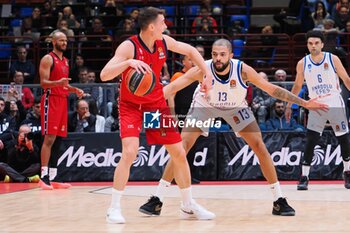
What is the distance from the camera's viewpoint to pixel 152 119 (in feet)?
25.3

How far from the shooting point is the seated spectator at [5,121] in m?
14.1

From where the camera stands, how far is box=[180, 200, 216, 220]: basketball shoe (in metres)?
7.83

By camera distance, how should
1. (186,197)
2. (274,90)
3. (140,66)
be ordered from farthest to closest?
(274,90) < (186,197) < (140,66)

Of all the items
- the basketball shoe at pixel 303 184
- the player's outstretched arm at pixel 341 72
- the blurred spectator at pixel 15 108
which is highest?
the player's outstretched arm at pixel 341 72

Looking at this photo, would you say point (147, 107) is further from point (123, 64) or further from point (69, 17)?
point (69, 17)

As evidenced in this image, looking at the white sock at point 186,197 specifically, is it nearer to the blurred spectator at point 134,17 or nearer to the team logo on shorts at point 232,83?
the team logo on shorts at point 232,83

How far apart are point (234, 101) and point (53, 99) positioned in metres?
4.50

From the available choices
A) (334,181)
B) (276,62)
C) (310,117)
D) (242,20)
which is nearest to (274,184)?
(310,117)

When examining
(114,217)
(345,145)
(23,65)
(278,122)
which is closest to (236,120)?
(114,217)

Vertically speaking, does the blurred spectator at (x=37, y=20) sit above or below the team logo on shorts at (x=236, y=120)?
above

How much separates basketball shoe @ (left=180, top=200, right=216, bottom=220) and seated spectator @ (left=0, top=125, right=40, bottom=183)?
5934mm

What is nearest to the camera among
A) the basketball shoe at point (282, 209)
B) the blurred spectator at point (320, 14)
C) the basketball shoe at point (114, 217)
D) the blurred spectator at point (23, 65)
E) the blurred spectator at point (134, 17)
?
the basketball shoe at point (114, 217)

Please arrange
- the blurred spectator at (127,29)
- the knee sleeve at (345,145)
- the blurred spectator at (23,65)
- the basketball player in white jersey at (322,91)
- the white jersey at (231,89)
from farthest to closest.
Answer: the blurred spectator at (127,29)
the blurred spectator at (23,65)
the knee sleeve at (345,145)
the basketball player in white jersey at (322,91)
the white jersey at (231,89)

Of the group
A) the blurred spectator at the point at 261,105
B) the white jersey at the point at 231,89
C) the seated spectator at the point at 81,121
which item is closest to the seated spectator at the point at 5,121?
the seated spectator at the point at 81,121
